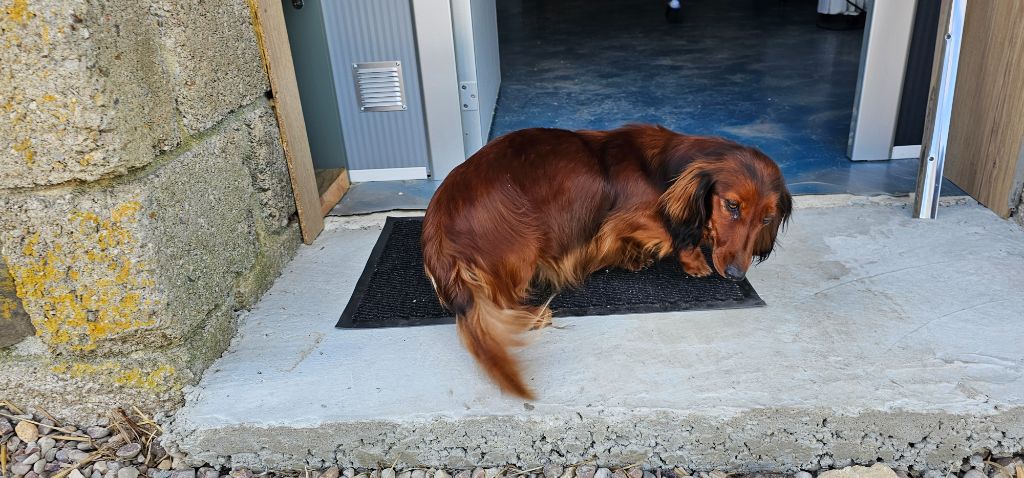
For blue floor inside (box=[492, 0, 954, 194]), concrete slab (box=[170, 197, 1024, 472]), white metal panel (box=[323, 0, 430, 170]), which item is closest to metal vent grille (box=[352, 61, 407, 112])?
white metal panel (box=[323, 0, 430, 170])

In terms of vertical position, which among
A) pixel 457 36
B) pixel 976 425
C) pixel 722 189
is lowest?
pixel 976 425

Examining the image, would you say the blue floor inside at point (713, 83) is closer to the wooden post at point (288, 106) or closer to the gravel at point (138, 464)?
the wooden post at point (288, 106)

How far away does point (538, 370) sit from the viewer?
151 cm

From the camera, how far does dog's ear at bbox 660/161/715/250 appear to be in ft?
5.30

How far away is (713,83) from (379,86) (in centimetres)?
212

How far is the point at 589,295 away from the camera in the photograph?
182 cm

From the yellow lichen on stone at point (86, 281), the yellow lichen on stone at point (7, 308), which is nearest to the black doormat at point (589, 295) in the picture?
the yellow lichen on stone at point (86, 281)

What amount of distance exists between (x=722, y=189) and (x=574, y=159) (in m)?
0.39

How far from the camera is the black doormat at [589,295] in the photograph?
5.68ft

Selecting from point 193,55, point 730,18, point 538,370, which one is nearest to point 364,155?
point 193,55

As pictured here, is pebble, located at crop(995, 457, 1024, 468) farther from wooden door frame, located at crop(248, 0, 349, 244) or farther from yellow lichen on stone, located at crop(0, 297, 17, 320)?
yellow lichen on stone, located at crop(0, 297, 17, 320)

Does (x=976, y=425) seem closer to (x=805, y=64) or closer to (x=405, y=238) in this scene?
(x=405, y=238)

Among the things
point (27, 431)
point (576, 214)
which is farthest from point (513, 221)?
point (27, 431)

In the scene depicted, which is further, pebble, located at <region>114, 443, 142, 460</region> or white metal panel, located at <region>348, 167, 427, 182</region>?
white metal panel, located at <region>348, 167, 427, 182</region>
